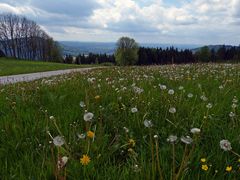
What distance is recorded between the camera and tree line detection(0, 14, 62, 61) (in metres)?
112

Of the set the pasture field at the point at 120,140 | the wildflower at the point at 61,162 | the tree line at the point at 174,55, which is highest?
the wildflower at the point at 61,162

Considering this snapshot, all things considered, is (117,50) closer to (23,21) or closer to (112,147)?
(23,21)

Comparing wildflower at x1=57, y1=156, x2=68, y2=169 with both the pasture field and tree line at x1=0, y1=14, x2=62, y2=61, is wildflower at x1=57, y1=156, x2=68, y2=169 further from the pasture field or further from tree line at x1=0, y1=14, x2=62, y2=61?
tree line at x1=0, y1=14, x2=62, y2=61

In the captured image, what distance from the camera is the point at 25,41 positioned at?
116m

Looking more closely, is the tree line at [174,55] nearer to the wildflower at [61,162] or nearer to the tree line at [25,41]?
the tree line at [25,41]

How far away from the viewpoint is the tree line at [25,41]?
112m

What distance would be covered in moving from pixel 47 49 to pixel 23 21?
50.7 ft

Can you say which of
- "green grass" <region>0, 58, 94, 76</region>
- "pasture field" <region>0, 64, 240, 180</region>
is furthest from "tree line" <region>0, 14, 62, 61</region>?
"pasture field" <region>0, 64, 240, 180</region>

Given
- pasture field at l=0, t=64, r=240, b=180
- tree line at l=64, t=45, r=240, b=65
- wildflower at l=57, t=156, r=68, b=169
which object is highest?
wildflower at l=57, t=156, r=68, b=169

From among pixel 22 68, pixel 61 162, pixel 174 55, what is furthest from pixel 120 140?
pixel 174 55

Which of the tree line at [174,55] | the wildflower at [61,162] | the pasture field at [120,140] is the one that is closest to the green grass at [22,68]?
the pasture field at [120,140]

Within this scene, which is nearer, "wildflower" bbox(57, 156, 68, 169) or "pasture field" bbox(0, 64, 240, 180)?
"wildflower" bbox(57, 156, 68, 169)

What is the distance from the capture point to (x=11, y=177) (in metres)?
2.12

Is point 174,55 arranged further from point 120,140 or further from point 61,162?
point 61,162
